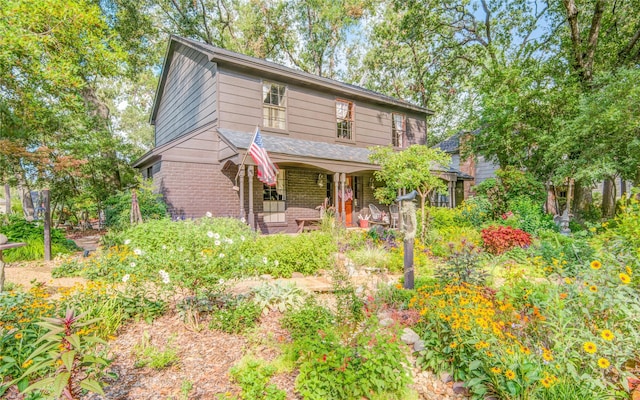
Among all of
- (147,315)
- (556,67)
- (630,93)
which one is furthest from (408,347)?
(556,67)

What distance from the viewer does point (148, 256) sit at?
3.55m

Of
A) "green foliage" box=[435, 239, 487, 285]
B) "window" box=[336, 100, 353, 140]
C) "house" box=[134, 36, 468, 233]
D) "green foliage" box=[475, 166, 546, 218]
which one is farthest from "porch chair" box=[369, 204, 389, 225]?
"green foliage" box=[435, 239, 487, 285]

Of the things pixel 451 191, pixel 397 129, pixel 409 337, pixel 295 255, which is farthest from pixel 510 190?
pixel 409 337

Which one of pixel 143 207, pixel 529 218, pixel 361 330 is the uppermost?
pixel 143 207

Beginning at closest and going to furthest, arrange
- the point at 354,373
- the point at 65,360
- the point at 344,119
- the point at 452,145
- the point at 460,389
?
the point at 65,360, the point at 354,373, the point at 460,389, the point at 344,119, the point at 452,145

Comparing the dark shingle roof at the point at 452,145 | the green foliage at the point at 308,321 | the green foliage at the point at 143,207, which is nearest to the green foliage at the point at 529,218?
the green foliage at the point at 308,321

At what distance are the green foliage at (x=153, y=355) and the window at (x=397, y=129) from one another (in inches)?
492

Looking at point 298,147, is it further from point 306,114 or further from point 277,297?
point 277,297

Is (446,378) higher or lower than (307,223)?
lower

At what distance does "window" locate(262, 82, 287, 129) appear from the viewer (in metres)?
10.1

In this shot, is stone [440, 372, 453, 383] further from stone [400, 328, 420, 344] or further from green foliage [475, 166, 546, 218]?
green foliage [475, 166, 546, 218]

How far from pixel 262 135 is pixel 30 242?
6.49m

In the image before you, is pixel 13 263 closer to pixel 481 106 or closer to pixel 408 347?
pixel 408 347

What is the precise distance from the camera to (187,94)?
1110 centimetres
